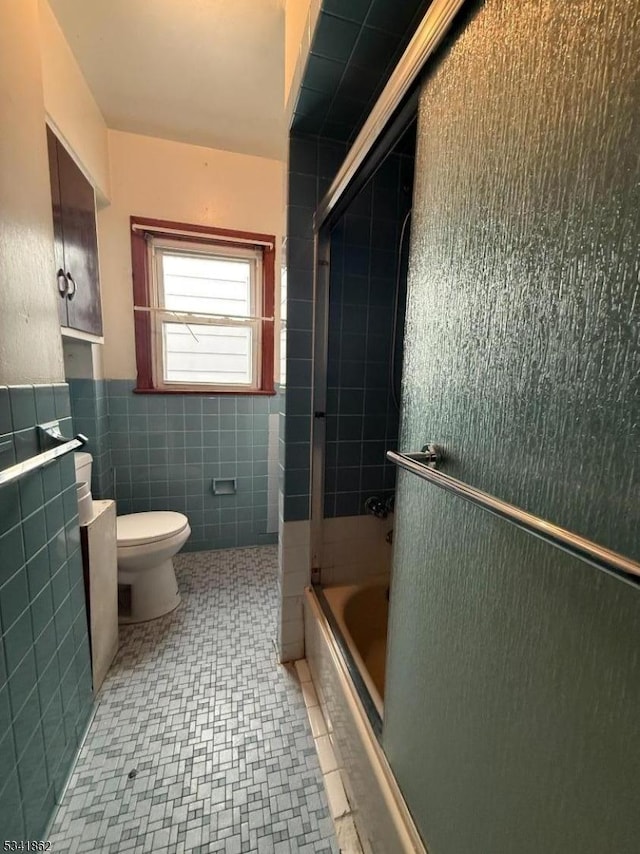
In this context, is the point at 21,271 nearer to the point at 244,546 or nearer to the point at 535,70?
the point at 535,70

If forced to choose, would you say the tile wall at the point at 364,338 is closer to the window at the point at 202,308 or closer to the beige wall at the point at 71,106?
the window at the point at 202,308

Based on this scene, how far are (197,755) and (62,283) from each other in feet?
5.99

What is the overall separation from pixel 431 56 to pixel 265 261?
5.85 feet

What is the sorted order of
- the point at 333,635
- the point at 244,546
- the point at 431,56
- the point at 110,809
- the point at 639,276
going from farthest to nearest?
the point at 244,546, the point at 333,635, the point at 110,809, the point at 431,56, the point at 639,276

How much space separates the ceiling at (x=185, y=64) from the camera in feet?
4.26

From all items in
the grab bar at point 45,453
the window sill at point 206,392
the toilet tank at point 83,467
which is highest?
the window sill at point 206,392

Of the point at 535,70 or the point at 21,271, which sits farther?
the point at 21,271

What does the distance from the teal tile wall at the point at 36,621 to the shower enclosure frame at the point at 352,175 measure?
0.85 m

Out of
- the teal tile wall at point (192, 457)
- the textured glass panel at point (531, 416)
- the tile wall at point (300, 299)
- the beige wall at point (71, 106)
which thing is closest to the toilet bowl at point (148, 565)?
the teal tile wall at point (192, 457)

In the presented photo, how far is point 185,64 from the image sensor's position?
150 centimetres

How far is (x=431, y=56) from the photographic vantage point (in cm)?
60

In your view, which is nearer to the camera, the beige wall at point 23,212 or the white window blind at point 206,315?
the beige wall at point 23,212

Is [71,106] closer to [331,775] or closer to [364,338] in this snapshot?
[364,338]

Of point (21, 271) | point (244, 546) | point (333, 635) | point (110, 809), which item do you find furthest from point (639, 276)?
point (244, 546)
